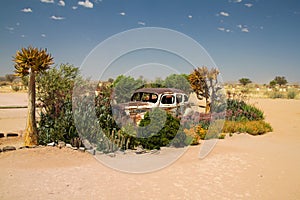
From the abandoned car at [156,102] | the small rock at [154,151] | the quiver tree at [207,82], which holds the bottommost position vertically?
the small rock at [154,151]

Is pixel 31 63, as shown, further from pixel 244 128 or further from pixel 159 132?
pixel 244 128

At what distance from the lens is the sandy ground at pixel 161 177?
4.68 metres

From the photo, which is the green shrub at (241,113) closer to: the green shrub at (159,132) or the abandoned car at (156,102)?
the abandoned car at (156,102)

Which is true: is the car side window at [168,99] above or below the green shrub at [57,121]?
above

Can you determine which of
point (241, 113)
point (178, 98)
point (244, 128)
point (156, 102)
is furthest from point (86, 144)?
point (241, 113)

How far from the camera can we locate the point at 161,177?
551 centimetres

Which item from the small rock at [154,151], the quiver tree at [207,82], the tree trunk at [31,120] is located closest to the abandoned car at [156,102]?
the quiver tree at [207,82]

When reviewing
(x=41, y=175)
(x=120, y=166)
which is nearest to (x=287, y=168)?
(x=120, y=166)

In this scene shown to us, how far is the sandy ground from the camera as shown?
4.68 metres

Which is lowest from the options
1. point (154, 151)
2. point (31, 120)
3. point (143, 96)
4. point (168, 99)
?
point (154, 151)

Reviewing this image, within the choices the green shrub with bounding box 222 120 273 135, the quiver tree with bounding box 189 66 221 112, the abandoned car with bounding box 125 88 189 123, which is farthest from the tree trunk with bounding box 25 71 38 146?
the quiver tree with bounding box 189 66 221 112

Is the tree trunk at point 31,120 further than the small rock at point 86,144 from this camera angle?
Yes

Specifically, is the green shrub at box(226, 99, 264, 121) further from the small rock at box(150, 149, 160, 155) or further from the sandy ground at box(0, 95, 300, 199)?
the small rock at box(150, 149, 160, 155)

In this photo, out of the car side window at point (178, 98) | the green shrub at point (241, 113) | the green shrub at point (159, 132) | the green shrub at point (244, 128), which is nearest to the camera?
the green shrub at point (159, 132)
